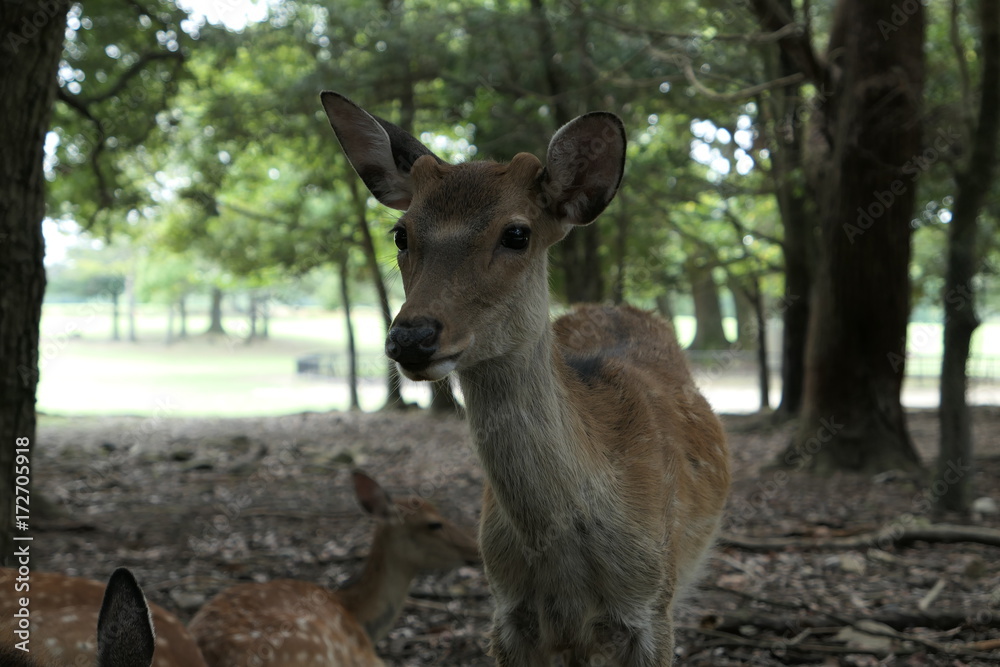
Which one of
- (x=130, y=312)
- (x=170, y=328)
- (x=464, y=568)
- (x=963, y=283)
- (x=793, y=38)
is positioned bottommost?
(x=464, y=568)

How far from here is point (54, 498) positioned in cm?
758

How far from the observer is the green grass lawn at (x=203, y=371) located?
27422 mm

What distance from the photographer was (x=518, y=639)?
3080 mm

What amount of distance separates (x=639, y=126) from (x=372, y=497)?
327 inches

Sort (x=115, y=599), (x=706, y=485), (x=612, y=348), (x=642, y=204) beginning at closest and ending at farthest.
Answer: (x=115, y=599) < (x=706, y=485) < (x=612, y=348) < (x=642, y=204)

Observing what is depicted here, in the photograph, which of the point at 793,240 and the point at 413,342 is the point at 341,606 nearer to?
the point at 413,342

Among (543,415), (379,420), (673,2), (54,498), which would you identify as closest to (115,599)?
(543,415)

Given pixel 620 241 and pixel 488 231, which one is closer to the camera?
pixel 488 231

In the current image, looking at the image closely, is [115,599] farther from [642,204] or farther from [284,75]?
[284,75]

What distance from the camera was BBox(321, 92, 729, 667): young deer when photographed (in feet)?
9.16

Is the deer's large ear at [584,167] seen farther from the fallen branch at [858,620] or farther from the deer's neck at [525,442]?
the fallen branch at [858,620]

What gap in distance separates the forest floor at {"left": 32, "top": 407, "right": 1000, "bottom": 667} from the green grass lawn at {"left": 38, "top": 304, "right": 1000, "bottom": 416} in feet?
27.9

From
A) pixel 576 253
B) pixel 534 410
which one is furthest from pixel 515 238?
pixel 576 253

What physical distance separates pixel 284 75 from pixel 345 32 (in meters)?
3.25
